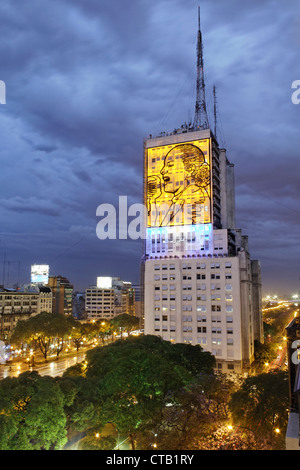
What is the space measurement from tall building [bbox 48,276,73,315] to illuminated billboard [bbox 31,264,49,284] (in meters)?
37.3

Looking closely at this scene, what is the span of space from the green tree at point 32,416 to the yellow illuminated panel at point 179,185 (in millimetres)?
62808

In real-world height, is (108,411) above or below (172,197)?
below

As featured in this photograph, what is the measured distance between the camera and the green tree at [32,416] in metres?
24.5

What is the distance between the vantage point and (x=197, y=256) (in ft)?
268

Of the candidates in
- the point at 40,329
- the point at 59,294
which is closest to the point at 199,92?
the point at 40,329

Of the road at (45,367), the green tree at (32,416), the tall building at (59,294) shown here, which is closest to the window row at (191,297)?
the road at (45,367)

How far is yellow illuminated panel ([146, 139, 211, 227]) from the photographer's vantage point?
8494cm

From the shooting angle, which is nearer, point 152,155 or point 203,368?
point 203,368

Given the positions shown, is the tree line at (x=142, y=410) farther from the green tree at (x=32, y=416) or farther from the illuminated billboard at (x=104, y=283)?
the illuminated billboard at (x=104, y=283)

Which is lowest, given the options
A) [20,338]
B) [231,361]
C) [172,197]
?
[231,361]

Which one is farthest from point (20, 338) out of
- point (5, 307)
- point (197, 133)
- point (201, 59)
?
point (201, 59)

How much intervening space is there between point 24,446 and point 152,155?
77686 mm

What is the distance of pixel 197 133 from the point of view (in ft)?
285
